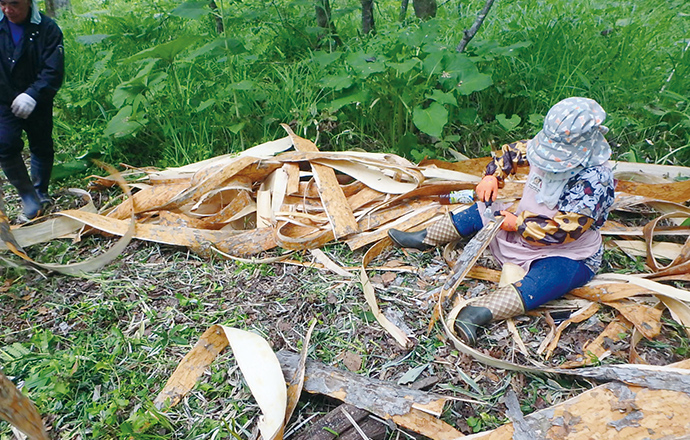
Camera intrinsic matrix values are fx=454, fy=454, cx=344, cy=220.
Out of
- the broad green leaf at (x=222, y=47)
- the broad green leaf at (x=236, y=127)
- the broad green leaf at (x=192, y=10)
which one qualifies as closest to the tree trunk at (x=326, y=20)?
the broad green leaf at (x=222, y=47)

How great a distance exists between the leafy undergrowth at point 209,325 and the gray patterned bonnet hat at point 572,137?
73 centimetres

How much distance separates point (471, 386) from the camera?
6.10 feet

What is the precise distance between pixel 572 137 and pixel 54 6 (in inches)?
352

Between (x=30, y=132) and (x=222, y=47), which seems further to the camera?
(x=222, y=47)

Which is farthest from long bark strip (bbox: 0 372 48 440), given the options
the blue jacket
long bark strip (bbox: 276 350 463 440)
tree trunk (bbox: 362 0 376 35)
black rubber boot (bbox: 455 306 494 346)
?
tree trunk (bbox: 362 0 376 35)

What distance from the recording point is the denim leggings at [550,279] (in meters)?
2.12

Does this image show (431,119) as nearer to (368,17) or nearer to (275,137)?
(275,137)

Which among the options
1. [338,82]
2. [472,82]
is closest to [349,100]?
[338,82]

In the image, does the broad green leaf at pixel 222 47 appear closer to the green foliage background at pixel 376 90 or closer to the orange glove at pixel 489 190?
the green foliage background at pixel 376 90

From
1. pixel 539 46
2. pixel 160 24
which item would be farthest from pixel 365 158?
pixel 160 24

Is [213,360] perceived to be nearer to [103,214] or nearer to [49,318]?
[49,318]

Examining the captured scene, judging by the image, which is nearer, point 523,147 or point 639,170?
point 523,147

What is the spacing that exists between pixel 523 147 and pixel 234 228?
1814 millimetres

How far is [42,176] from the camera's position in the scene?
3.19 metres
